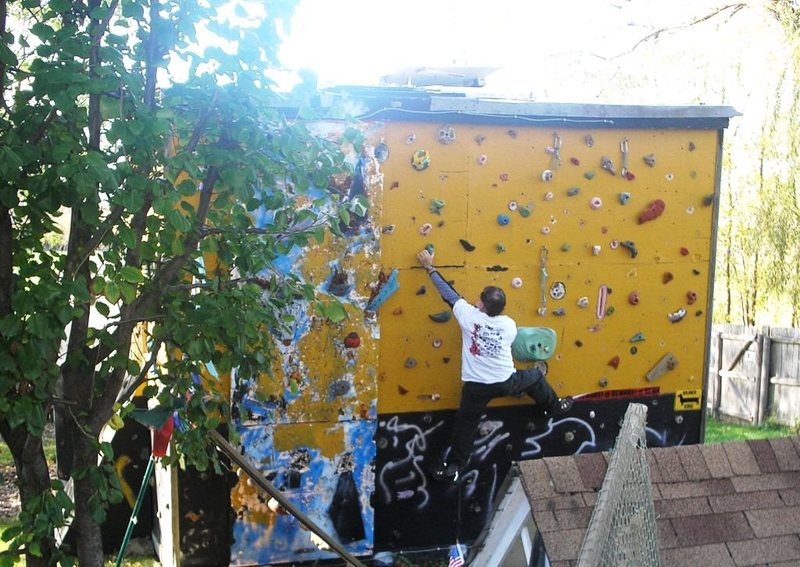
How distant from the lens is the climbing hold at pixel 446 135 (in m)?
7.11

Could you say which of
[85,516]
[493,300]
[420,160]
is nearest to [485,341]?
[493,300]

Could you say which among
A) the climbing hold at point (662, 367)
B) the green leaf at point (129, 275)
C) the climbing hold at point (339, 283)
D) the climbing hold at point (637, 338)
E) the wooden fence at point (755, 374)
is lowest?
the wooden fence at point (755, 374)

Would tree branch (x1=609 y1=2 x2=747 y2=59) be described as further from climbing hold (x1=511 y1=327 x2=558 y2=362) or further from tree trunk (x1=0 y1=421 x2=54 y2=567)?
tree trunk (x1=0 y1=421 x2=54 y2=567)

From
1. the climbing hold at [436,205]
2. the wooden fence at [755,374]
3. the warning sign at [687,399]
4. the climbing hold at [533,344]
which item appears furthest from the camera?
the wooden fence at [755,374]

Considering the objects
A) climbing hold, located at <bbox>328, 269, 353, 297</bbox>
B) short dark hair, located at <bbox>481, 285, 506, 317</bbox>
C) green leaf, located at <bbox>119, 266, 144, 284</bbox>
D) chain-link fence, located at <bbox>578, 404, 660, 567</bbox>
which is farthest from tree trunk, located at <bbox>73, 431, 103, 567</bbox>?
short dark hair, located at <bbox>481, 285, 506, 317</bbox>

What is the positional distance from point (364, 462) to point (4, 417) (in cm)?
385

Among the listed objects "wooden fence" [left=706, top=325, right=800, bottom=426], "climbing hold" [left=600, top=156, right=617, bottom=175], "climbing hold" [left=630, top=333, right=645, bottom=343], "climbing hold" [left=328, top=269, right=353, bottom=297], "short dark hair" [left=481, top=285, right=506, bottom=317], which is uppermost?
"climbing hold" [left=600, top=156, right=617, bottom=175]

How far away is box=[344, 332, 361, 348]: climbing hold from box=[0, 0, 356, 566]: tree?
8.43ft

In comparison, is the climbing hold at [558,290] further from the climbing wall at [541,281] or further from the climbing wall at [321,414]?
the climbing wall at [321,414]

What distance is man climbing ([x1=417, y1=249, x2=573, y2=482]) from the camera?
6980mm

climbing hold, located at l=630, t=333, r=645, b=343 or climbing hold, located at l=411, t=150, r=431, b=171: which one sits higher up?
climbing hold, located at l=411, t=150, r=431, b=171

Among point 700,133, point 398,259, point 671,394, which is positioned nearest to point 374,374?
point 398,259

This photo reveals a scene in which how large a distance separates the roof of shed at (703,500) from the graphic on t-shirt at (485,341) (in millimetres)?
2523

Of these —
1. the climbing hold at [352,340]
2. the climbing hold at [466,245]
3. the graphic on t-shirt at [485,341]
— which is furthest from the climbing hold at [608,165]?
the climbing hold at [352,340]
